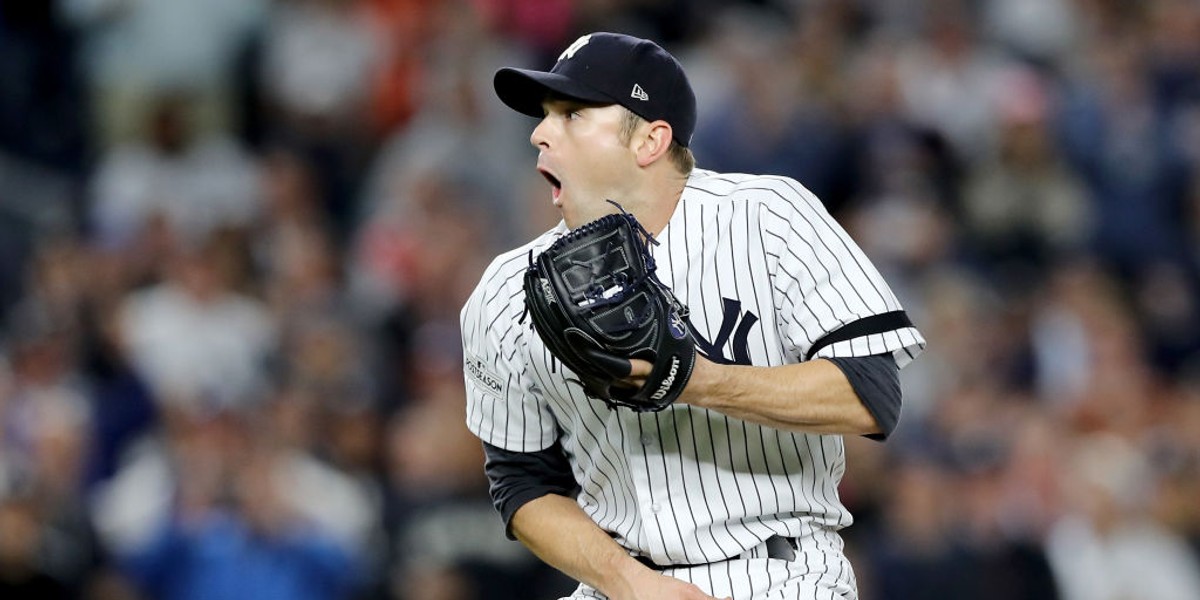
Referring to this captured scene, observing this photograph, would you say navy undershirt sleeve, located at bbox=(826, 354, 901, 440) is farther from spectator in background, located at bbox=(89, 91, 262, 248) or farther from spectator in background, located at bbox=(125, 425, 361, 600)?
spectator in background, located at bbox=(89, 91, 262, 248)

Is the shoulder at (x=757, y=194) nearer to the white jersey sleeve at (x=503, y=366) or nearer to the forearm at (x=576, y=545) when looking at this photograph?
the white jersey sleeve at (x=503, y=366)

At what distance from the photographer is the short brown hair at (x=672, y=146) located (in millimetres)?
3729

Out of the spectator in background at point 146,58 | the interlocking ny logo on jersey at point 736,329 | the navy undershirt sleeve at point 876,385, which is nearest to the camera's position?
the navy undershirt sleeve at point 876,385

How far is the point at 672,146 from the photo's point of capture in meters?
3.81

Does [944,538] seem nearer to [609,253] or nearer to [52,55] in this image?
[609,253]

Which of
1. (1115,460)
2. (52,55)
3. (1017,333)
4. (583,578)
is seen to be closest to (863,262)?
(583,578)

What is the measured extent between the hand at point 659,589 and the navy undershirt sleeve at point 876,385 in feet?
1.53

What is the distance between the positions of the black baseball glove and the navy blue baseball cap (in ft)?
1.26

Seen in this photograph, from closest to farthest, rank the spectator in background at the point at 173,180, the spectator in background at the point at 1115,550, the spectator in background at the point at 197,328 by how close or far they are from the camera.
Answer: the spectator in background at the point at 1115,550
the spectator in background at the point at 197,328
the spectator in background at the point at 173,180

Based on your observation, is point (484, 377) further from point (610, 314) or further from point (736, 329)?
point (610, 314)

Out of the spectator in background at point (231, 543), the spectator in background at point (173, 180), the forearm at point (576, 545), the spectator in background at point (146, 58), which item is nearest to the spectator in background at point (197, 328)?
the spectator in background at point (173, 180)

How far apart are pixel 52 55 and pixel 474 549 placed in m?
4.79

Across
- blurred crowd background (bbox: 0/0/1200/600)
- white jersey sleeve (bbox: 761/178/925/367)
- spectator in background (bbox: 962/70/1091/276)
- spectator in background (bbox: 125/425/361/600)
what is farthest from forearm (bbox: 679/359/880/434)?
spectator in background (bbox: 962/70/1091/276)

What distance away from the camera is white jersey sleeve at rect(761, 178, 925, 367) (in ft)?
11.8
